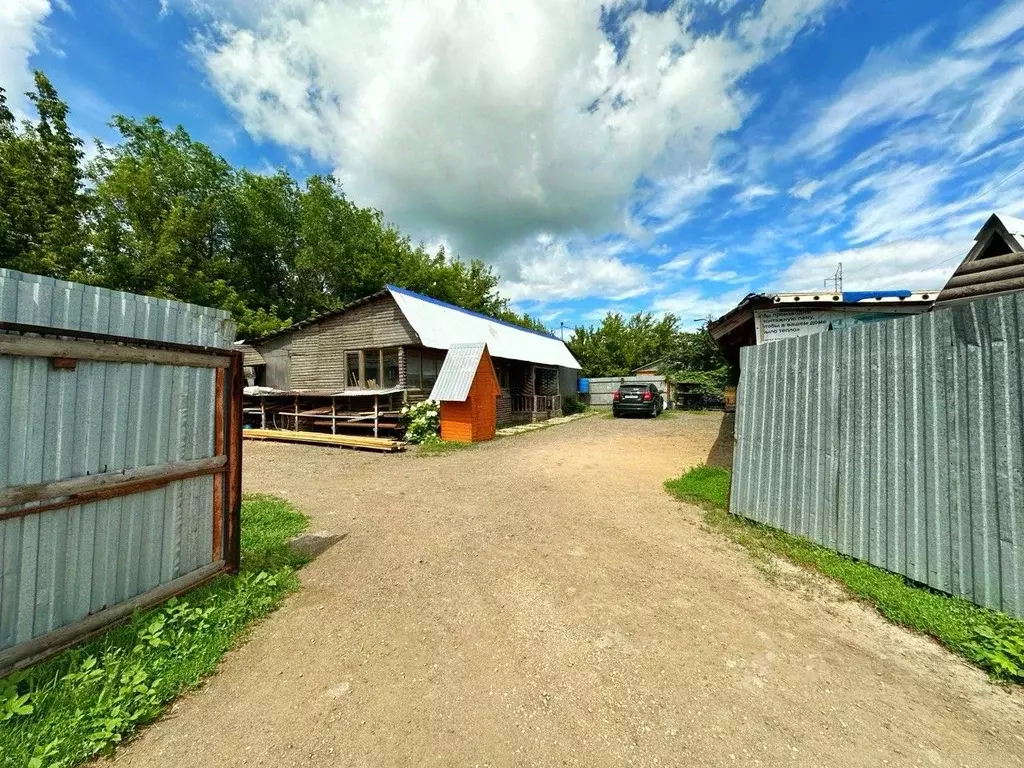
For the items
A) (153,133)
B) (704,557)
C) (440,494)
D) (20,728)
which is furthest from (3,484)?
(153,133)

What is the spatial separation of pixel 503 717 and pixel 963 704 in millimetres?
2668

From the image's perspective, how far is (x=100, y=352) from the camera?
2.75 metres

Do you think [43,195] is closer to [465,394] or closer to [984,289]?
[465,394]

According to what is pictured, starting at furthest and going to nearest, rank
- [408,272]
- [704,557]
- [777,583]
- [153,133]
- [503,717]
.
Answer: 1. [408,272]
2. [153,133]
3. [704,557]
4. [777,583]
5. [503,717]

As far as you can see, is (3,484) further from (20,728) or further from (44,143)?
(44,143)

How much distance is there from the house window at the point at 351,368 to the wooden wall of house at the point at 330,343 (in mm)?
178

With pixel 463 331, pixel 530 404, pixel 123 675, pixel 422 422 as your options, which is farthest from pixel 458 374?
pixel 123 675

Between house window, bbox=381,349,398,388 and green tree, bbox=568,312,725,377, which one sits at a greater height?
green tree, bbox=568,312,725,377

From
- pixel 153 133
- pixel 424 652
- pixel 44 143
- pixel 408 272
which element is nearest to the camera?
pixel 424 652

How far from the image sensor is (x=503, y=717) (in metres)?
2.23

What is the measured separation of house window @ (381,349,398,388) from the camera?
14992mm

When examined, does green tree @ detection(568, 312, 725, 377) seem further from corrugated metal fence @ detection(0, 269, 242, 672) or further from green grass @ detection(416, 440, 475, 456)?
corrugated metal fence @ detection(0, 269, 242, 672)

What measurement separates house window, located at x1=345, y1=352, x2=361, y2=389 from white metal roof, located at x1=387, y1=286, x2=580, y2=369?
3219 millimetres

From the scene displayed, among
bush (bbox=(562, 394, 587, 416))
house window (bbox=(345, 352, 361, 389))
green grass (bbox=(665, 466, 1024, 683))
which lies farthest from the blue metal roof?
bush (bbox=(562, 394, 587, 416))
